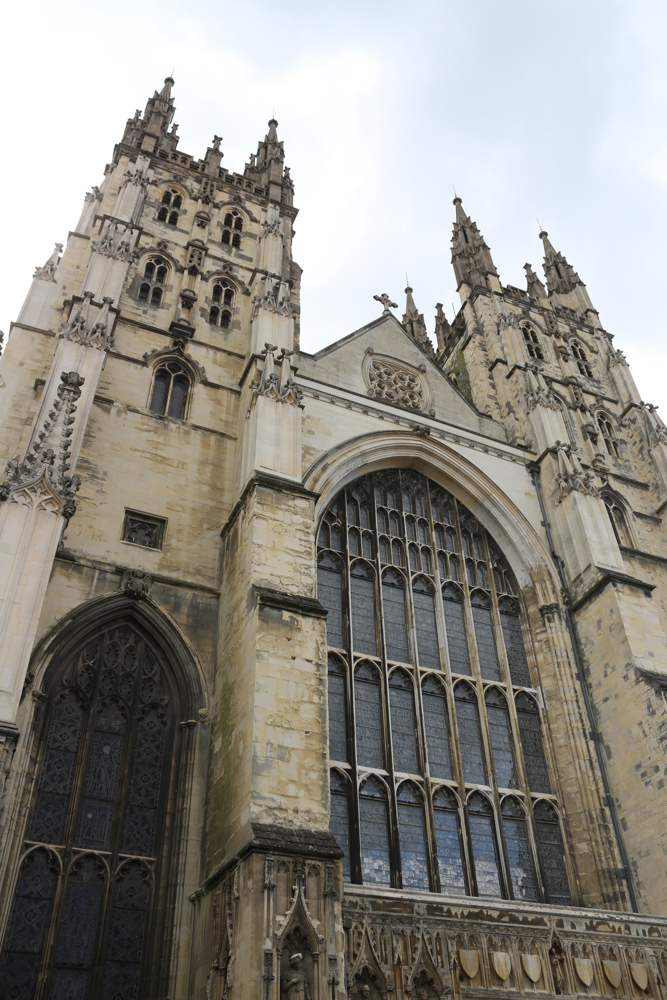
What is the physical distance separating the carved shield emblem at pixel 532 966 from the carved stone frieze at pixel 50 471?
7678 millimetres

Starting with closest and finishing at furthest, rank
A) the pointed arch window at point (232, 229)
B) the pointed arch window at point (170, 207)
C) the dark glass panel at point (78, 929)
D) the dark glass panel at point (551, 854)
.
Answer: the dark glass panel at point (78, 929)
the dark glass panel at point (551, 854)
the pointed arch window at point (170, 207)
the pointed arch window at point (232, 229)

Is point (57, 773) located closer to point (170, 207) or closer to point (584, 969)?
point (584, 969)

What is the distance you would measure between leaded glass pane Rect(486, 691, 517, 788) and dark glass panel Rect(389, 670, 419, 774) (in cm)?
141

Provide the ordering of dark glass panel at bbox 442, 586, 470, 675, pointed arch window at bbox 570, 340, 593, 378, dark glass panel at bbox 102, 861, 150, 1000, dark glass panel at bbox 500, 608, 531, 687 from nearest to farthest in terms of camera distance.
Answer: dark glass panel at bbox 102, 861, 150, 1000 < dark glass panel at bbox 442, 586, 470, 675 < dark glass panel at bbox 500, 608, 531, 687 < pointed arch window at bbox 570, 340, 593, 378

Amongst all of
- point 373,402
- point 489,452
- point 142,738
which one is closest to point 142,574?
point 142,738

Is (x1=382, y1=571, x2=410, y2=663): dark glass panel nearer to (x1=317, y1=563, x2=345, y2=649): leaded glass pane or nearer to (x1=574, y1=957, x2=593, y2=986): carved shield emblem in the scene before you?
(x1=317, y1=563, x2=345, y2=649): leaded glass pane

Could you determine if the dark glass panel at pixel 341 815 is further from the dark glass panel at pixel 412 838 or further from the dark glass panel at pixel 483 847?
the dark glass panel at pixel 483 847

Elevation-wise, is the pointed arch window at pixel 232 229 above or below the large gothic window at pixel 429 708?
above

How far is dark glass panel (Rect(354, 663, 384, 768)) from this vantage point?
11180mm

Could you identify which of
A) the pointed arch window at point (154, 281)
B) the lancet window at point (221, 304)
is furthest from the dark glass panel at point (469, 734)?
the pointed arch window at point (154, 281)

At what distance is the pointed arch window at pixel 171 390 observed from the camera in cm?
1397

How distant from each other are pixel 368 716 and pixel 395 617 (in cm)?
204

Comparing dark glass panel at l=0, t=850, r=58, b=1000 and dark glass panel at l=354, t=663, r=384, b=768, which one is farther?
dark glass panel at l=354, t=663, r=384, b=768

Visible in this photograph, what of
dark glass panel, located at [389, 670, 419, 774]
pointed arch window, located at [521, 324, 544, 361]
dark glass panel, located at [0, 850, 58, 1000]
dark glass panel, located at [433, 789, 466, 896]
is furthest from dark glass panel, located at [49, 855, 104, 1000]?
pointed arch window, located at [521, 324, 544, 361]
